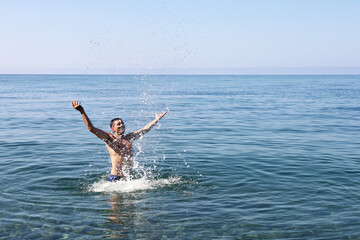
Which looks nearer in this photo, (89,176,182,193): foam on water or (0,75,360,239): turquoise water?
(0,75,360,239): turquoise water

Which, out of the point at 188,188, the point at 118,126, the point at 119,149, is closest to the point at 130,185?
the point at 119,149

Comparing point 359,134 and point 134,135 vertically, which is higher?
point 134,135

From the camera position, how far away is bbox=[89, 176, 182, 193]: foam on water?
10.2 metres

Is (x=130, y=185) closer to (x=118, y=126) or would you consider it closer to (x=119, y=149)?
(x=119, y=149)

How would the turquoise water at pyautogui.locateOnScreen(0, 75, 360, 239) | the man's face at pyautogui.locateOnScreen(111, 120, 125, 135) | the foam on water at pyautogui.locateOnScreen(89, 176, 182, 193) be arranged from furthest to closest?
1. the foam on water at pyautogui.locateOnScreen(89, 176, 182, 193)
2. the man's face at pyautogui.locateOnScreen(111, 120, 125, 135)
3. the turquoise water at pyautogui.locateOnScreen(0, 75, 360, 239)

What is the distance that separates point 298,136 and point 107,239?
45.5ft

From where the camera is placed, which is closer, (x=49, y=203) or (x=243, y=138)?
(x=49, y=203)

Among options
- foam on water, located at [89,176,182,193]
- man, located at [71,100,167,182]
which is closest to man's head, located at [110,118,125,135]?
man, located at [71,100,167,182]

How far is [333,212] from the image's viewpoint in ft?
28.1

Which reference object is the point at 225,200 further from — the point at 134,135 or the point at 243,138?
the point at 243,138

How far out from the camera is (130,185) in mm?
10477

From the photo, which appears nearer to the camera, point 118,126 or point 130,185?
point 118,126

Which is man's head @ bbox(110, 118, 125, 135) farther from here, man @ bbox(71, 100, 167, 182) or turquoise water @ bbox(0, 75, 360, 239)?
turquoise water @ bbox(0, 75, 360, 239)

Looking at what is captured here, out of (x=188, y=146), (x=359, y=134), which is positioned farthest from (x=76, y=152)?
(x=359, y=134)
